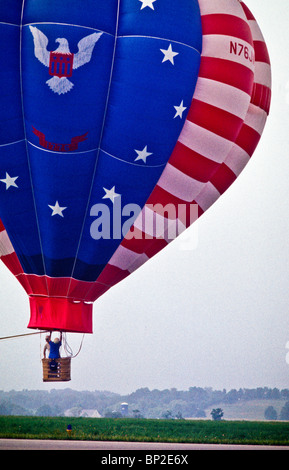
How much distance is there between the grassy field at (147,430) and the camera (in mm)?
19547

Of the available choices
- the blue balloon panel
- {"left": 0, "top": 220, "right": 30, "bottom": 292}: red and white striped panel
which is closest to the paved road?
{"left": 0, "top": 220, "right": 30, "bottom": 292}: red and white striped panel

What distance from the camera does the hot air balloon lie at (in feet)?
44.7

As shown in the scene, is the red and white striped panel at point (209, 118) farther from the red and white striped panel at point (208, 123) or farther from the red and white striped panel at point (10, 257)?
the red and white striped panel at point (10, 257)

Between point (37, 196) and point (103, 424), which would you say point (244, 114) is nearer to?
point (37, 196)

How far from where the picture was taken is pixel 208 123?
581 inches

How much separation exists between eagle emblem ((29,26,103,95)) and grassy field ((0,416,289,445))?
312 inches

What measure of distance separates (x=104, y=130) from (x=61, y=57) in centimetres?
122

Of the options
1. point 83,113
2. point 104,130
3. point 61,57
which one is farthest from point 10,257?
point 61,57

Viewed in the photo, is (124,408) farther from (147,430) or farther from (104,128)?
(104,128)

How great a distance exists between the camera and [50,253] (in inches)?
567

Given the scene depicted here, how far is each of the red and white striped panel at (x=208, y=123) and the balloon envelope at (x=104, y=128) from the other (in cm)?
2

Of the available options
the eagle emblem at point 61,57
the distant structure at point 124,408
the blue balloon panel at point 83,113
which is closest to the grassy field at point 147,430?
the blue balloon panel at point 83,113

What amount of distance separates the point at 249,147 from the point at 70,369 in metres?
4.77
